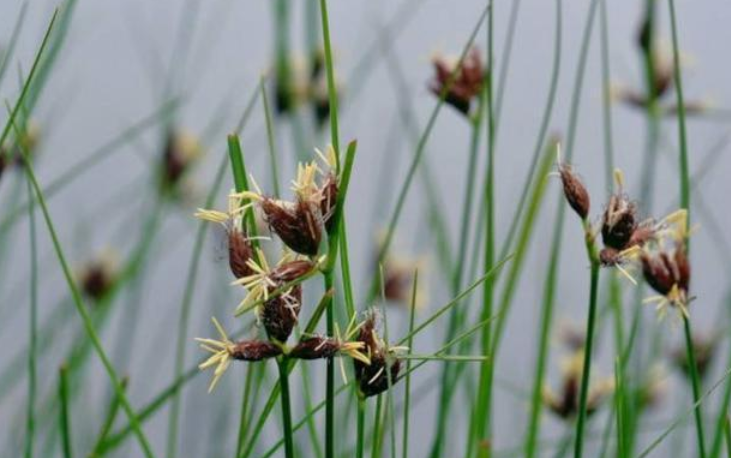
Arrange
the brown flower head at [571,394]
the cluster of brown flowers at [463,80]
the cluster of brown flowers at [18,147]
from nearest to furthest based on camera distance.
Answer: the cluster of brown flowers at [18,147]
the cluster of brown flowers at [463,80]
the brown flower head at [571,394]

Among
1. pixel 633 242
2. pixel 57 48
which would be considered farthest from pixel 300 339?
pixel 57 48

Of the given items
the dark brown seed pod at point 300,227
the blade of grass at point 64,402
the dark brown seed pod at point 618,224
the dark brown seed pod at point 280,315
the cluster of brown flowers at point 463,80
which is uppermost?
the cluster of brown flowers at point 463,80

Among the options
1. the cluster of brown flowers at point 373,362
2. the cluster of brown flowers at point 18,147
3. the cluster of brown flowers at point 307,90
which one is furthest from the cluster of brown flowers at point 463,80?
the cluster of brown flowers at point 373,362

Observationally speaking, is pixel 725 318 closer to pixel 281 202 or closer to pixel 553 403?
pixel 553 403

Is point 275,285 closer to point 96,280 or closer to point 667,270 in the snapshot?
point 667,270

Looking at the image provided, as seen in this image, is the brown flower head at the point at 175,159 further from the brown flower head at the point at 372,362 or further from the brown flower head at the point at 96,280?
the brown flower head at the point at 372,362

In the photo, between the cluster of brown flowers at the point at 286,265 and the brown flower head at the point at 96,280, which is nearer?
the cluster of brown flowers at the point at 286,265

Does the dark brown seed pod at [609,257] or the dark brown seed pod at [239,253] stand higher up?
the dark brown seed pod at [609,257]
